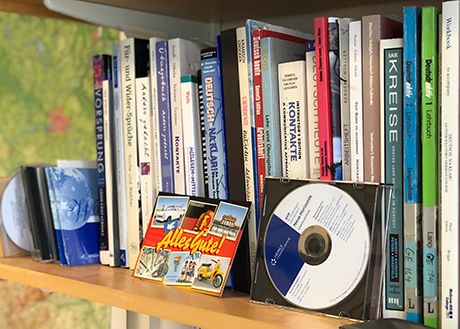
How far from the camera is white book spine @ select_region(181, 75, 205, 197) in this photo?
0.97 meters

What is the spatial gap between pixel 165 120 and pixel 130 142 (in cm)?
8

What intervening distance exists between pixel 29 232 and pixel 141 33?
0.35 metres

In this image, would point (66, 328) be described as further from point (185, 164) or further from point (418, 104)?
point (418, 104)

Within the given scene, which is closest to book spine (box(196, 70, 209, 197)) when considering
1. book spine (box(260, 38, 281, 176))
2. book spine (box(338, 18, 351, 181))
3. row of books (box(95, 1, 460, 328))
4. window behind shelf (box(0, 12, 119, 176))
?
row of books (box(95, 1, 460, 328))

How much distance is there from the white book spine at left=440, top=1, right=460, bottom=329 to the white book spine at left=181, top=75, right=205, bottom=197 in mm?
348

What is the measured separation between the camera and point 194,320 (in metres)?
0.82

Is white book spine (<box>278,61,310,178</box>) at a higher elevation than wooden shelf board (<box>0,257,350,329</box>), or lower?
higher

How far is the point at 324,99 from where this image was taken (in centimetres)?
83

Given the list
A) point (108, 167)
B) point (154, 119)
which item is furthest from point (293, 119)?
point (108, 167)

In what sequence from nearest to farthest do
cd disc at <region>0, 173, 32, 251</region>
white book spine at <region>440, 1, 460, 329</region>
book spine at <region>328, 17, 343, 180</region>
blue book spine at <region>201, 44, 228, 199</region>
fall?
1. white book spine at <region>440, 1, 460, 329</region>
2. book spine at <region>328, 17, 343, 180</region>
3. blue book spine at <region>201, 44, 228, 199</region>
4. cd disc at <region>0, 173, 32, 251</region>

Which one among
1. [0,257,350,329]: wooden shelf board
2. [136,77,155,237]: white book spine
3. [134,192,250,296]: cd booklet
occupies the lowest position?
[0,257,350,329]: wooden shelf board

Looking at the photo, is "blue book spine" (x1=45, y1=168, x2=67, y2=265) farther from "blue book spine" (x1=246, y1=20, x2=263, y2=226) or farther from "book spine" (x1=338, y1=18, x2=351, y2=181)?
"book spine" (x1=338, y1=18, x2=351, y2=181)

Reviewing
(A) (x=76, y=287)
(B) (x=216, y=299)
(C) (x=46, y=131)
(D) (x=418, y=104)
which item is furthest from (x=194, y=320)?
(C) (x=46, y=131)

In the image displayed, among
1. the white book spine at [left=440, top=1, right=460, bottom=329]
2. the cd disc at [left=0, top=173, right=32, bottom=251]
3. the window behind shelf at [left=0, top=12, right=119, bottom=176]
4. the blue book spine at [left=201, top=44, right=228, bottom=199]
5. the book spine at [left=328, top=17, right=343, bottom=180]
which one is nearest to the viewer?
the white book spine at [left=440, top=1, right=460, bottom=329]
